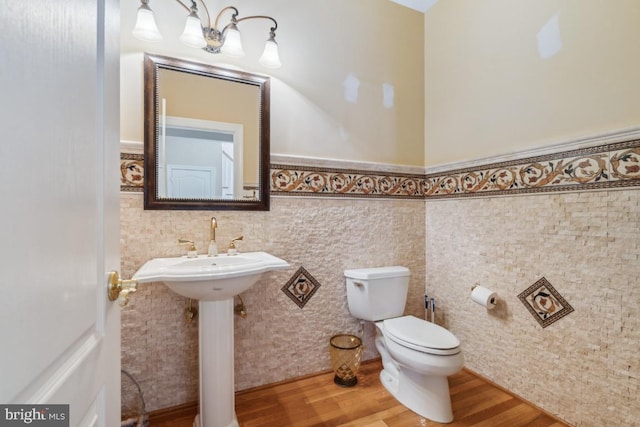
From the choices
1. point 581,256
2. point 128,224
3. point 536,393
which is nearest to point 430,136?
point 581,256

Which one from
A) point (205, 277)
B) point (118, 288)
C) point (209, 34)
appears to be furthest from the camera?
point (209, 34)

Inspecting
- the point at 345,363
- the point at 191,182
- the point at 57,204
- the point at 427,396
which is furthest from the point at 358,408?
the point at 57,204

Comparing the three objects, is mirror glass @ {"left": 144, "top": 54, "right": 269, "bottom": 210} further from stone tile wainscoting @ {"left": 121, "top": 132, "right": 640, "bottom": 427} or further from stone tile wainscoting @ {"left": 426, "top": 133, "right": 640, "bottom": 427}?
stone tile wainscoting @ {"left": 426, "top": 133, "right": 640, "bottom": 427}

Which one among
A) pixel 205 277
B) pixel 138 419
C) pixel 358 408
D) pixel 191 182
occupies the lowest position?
pixel 358 408

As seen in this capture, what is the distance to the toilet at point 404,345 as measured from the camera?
147 cm

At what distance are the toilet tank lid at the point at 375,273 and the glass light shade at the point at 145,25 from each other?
5.74 feet

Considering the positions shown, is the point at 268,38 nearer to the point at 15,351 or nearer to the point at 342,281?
the point at 342,281

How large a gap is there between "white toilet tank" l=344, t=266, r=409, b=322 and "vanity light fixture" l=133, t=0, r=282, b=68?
144cm

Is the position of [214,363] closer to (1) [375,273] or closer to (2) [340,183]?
(1) [375,273]

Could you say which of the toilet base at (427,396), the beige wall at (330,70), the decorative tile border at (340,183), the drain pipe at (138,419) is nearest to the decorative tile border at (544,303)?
the toilet base at (427,396)

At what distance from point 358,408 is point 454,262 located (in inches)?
45.4

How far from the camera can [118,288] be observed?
24.8 inches

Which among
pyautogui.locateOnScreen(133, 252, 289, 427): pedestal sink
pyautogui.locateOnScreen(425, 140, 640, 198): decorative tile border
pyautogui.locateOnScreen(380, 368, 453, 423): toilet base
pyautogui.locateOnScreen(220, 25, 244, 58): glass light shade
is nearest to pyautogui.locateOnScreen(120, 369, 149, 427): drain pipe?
pyautogui.locateOnScreen(133, 252, 289, 427): pedestal sink

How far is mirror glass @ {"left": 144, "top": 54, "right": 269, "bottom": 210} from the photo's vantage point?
1.54m
